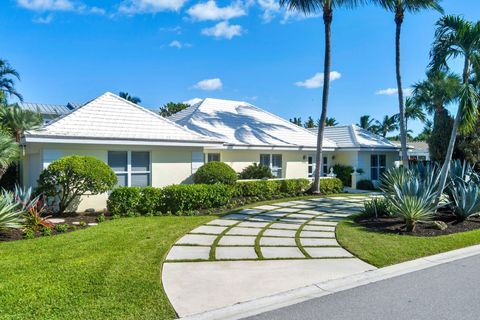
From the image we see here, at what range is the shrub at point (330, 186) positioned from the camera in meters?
18.0

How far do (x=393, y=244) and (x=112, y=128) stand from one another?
10.5 metres

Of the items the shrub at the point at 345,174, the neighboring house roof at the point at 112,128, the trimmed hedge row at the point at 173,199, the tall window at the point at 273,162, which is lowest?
the trimmed hedge row at the point at 173,199

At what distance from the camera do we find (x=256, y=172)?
18.0 metres

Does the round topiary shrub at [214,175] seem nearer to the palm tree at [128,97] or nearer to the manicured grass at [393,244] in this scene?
the manicured grass at [393,244]

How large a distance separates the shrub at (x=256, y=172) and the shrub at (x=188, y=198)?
5.21m

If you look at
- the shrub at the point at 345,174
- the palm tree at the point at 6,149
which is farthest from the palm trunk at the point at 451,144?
the palm tree at the point at 6,149

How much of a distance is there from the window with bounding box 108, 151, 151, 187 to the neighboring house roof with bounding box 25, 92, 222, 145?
737 millimetres

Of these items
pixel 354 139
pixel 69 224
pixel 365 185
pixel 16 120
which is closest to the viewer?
pixel 69 224

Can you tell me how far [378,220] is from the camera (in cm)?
1009

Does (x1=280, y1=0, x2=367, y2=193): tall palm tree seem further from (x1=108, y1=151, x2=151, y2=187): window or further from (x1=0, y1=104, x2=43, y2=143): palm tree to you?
(x1=0, y1=104, x2=43, y2=143): palm tree

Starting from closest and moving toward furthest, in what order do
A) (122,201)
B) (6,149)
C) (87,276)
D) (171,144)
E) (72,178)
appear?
(87,276), (72,178), (6,149), (122,201), (171,144)

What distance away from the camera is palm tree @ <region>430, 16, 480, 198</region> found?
31.7 feet

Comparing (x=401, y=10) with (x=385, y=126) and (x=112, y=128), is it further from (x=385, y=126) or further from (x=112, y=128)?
(x=385, y=126)

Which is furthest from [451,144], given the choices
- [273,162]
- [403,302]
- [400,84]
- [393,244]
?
[273,162]
